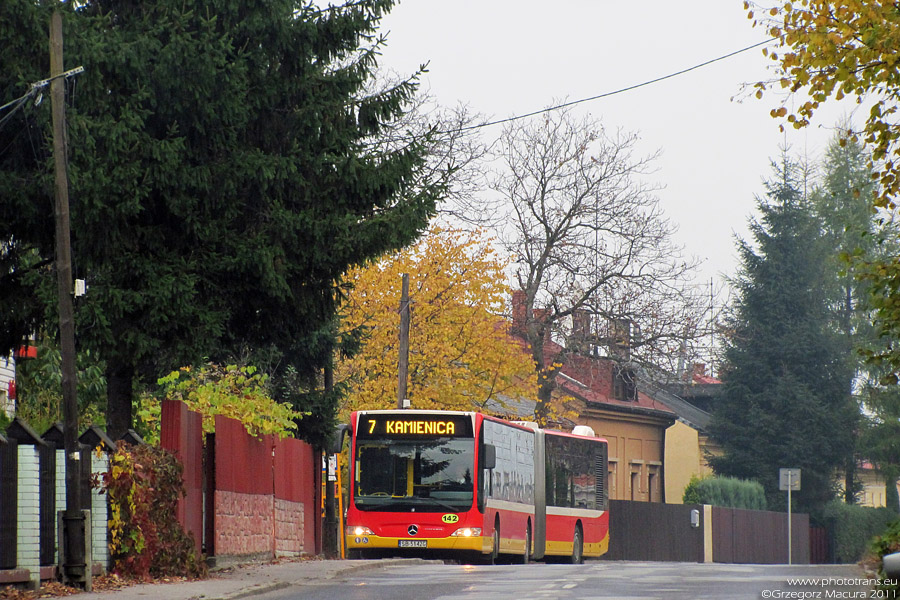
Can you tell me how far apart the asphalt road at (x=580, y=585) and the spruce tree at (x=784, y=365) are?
43.6m

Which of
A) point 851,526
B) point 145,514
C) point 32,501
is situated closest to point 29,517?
point 32,501

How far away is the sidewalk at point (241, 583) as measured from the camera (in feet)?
52.7

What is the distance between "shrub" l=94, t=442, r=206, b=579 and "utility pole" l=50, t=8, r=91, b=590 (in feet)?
3.43

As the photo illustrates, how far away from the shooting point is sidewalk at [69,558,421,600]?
16.1m

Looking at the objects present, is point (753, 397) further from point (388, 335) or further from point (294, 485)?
point (294, 485)

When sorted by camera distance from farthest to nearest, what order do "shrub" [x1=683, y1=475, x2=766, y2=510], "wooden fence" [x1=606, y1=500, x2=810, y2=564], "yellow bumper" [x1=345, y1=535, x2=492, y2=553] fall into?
"shrub" [x1=683, y1=475, x2=766, y2=510], "wooden fence" [x1=606, y1=500, x2=810, y2=564], "yellow bumper" [x1=345, y1=535, x2=492, y2=553]

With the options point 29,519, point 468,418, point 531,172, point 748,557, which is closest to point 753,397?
point 748,557

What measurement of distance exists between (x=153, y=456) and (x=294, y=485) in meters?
10.1

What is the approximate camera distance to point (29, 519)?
16312 mm

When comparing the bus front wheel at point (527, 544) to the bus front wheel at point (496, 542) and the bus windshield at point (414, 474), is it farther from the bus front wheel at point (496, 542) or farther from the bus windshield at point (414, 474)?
the bus windshield at point (414, 474)

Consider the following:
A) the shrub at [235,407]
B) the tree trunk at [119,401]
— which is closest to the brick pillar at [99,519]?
the tree trunk at [119,401]

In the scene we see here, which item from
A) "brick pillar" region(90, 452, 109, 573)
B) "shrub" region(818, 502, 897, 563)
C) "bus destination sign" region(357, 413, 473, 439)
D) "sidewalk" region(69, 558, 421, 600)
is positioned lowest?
"shrub" region(818, 502, 897, 563)

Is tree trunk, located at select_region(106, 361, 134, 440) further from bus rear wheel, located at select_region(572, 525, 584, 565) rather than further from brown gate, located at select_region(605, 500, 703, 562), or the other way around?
brown gate, located at select_region(605, 500, 703, 562)

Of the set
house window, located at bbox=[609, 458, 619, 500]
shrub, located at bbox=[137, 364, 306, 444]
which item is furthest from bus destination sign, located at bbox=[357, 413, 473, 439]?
house window, located at bbox=[609, 458, 619, 500]
